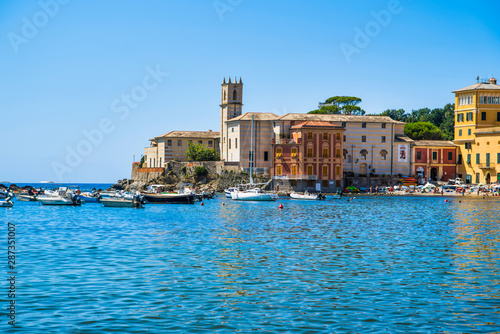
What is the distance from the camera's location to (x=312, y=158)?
312 ft

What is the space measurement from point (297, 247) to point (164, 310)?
13755mm

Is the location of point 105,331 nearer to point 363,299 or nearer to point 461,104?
point 363,299

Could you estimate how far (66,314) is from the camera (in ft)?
49.6

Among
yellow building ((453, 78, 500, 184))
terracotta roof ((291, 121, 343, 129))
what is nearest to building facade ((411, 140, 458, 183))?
yellow building ((453, 78, 500, 184))

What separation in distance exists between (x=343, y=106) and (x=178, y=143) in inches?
1533

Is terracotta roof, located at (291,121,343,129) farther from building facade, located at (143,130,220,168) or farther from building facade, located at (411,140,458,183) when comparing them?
building facade, located at (143,130,220,168)

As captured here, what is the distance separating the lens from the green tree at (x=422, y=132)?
121562 millimetres

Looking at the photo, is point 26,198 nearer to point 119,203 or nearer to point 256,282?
point 119,203

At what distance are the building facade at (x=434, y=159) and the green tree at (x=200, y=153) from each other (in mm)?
35744

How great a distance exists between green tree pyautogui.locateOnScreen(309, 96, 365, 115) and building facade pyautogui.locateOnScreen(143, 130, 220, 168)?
23.0 m

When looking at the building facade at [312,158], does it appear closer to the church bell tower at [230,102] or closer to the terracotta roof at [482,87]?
the church bell tower at [230,102]

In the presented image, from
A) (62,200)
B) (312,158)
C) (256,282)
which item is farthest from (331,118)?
(256,282)

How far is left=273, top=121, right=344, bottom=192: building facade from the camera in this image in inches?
3733

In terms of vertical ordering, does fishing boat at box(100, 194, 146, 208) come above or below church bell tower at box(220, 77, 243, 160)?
below
